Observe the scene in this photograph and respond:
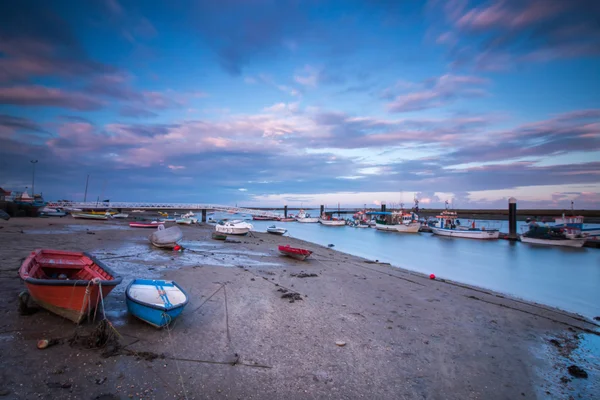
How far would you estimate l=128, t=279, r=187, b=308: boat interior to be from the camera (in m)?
7.50

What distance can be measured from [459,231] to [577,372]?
49448mm

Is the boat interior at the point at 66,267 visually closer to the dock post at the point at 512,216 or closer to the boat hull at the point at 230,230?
the boat hull at the point at 230,230

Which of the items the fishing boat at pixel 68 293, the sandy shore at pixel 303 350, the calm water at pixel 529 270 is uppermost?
the fishing boat at pixel 68 293

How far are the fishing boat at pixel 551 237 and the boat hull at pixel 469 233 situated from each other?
16.2 ft

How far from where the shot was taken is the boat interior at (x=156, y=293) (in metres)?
7.50

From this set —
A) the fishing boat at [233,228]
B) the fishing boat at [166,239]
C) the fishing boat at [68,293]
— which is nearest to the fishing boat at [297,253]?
the fishing boat at [166,239]

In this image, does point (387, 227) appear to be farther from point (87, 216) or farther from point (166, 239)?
point (87, 216)

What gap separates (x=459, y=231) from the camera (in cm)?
5156

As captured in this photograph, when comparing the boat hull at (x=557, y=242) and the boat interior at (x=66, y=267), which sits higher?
the boat interior at (x=66, y=267)

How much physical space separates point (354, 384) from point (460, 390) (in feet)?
6.98

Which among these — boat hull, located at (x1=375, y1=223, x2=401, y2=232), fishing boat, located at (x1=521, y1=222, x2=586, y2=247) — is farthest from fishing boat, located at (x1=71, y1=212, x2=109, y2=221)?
fishing boat, located at (x1=521, y1=222, x2=586, y2=247)

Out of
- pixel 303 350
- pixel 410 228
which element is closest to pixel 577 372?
pixel 303 350

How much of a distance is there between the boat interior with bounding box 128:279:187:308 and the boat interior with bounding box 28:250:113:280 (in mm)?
823

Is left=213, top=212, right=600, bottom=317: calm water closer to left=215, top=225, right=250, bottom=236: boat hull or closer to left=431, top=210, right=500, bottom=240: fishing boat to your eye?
left=431, top=210, right=500, bottom=240: fishing boat
